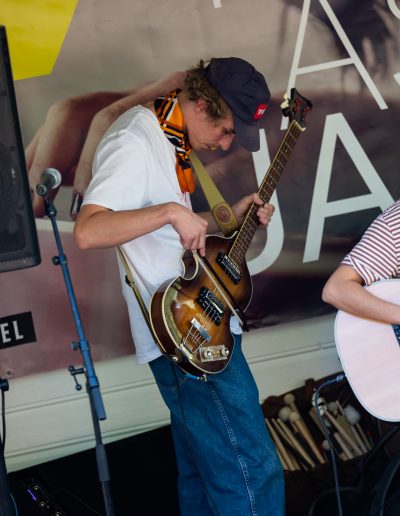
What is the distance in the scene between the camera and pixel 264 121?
3.48 meters

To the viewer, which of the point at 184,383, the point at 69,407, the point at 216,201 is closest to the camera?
the point at 184,383

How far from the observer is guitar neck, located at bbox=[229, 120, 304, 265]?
264 centimetres

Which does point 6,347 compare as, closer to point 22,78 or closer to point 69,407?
point 69,407

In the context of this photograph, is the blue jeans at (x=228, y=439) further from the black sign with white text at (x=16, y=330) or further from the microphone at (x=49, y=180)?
the black sign with white text at (x=16, y=330)

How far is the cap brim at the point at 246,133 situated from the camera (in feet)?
8.28

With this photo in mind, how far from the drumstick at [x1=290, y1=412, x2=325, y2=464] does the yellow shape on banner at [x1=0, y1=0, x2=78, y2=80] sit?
5.80 ft

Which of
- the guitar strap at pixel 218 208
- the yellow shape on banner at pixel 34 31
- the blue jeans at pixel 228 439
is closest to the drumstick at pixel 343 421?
the blue jeans at pixel 228 439

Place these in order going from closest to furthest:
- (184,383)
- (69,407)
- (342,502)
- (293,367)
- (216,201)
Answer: (184,383), (216,201), (342,502), (69,407), (293,367)

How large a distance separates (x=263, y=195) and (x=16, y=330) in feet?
3.97

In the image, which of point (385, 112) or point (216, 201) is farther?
point (385, 112)

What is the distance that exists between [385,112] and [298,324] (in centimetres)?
101

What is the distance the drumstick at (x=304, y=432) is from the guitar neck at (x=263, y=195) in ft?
3.78

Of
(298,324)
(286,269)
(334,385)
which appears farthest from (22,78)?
(334,385)

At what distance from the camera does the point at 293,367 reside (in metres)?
3.78
